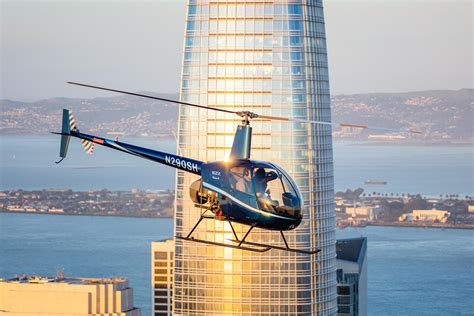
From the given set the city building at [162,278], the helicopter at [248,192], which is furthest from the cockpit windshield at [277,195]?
the city building at [162,278]

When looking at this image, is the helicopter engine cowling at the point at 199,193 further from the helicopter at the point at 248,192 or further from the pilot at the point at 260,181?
the pilot at the point at 260,181

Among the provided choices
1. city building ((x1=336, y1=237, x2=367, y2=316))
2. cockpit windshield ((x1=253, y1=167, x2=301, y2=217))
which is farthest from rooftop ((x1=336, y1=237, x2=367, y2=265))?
cockpit windshield ((x1=253, y1=167, x2=301, y2=217))

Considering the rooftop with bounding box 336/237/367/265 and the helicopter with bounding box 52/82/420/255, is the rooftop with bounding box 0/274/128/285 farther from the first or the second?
the helicopter with bounding box 52/82/420/255

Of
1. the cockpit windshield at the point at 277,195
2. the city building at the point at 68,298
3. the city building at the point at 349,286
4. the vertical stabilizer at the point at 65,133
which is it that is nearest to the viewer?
the cockpit windshield at the point at 277,195

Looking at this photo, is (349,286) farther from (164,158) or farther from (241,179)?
(241,179)

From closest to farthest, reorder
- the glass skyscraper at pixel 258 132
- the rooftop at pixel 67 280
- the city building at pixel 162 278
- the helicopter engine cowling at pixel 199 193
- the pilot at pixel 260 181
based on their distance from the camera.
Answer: the pilot at pixel 260 181 < the helicopter engine cowling at pixel 199 193 < the glass skyscraper at pixel 258 132 < the rooftop at pixel 67 280 < the city building at pixel 162 278

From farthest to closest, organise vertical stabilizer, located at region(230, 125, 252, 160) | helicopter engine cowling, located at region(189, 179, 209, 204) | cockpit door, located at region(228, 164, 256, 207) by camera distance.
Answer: helicopter engine cowling, located at region(189, 179, 209, 204)
vertical stabilizer, located at region(230, 125, 252, 160)
cockpit door, located at region(228, 164, 256, 207)

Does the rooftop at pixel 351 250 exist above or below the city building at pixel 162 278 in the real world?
above
